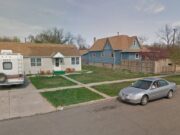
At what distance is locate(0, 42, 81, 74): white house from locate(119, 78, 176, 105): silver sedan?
15.7 metres

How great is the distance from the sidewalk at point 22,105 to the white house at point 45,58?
12.2 meters

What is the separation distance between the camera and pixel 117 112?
26.7ft

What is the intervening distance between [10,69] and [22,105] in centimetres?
564

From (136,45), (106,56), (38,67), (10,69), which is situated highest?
(136,45)

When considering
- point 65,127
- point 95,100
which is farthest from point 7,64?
point 65,127

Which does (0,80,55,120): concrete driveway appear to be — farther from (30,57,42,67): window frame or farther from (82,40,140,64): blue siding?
(82,40,140,64): blue siding

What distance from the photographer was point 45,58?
79.3ft

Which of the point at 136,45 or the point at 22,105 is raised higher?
the point at 136,45

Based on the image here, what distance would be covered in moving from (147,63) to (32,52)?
55.7 feet

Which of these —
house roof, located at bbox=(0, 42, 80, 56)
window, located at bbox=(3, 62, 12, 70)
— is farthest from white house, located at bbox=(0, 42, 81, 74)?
window, located at bbox=(3, 62, 12, 70)

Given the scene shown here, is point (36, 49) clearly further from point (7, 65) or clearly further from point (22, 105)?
point (22, 105)

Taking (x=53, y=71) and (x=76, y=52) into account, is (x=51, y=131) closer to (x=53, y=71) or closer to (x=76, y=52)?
(x=53, y=71)

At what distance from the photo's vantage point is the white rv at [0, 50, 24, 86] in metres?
13.7

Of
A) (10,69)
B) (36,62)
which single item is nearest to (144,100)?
(10,69)
